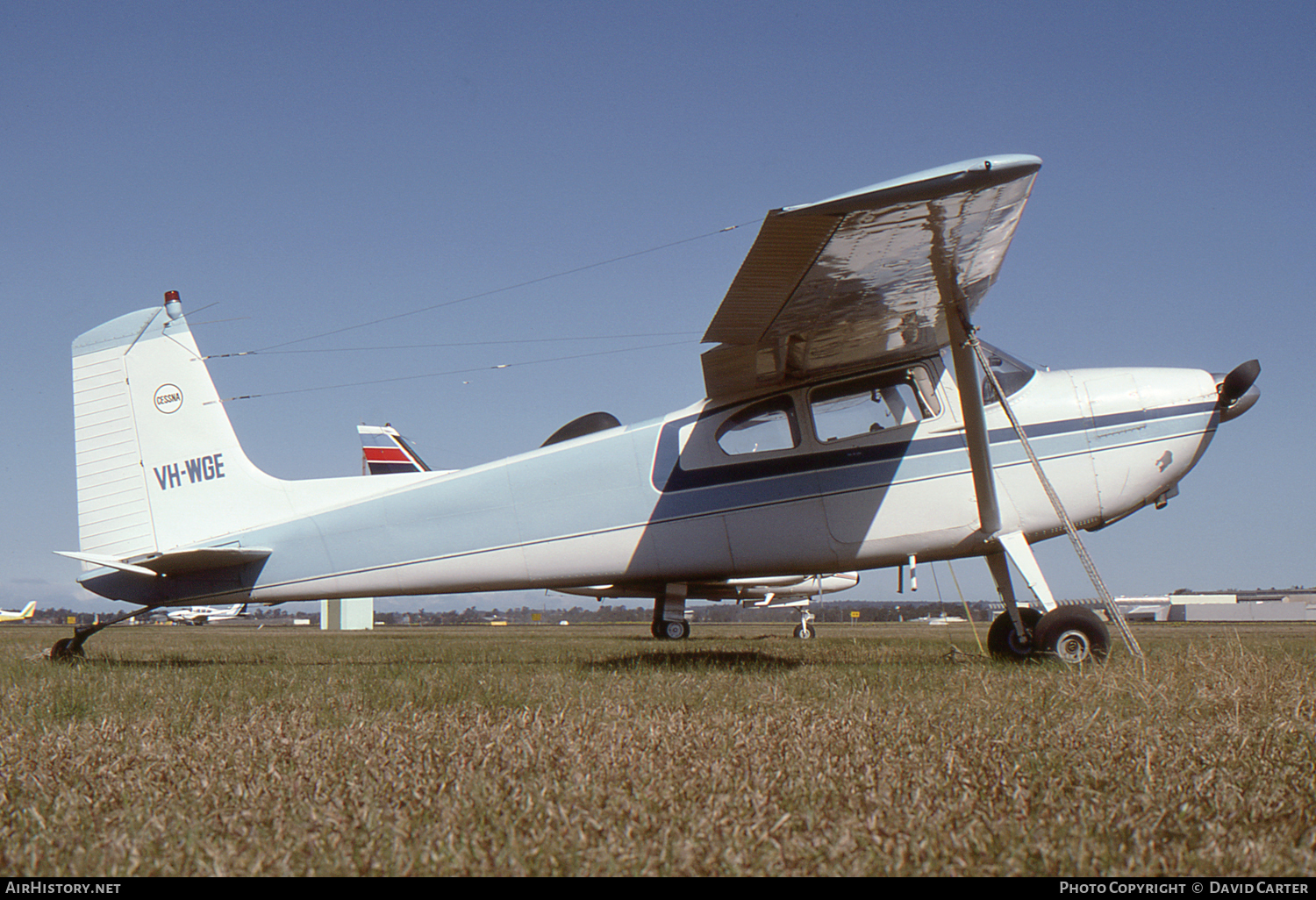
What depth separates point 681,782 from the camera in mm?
2451

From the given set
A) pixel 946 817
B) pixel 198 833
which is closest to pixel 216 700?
pixel 198 833

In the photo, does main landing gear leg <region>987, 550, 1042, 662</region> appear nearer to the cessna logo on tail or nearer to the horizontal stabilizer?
the horizontal stabilizer

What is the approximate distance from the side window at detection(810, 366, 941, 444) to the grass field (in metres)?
3.47

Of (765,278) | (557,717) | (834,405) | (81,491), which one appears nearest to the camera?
(557,717)

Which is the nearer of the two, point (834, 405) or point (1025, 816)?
point (1025, 816)

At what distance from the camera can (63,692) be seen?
498 cm

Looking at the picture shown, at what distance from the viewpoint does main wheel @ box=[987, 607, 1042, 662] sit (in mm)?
7758

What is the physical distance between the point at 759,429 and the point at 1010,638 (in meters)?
2.92

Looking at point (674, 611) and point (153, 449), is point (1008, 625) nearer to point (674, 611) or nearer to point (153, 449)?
point (674, 611)

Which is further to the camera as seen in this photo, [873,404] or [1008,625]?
[1008,625]

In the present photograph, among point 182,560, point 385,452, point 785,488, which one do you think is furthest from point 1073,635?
point 385,452

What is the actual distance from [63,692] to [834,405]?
595 cm

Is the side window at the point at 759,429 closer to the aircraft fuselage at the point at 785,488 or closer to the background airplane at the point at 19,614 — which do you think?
the aircraft fuselage at the point at 785,488
